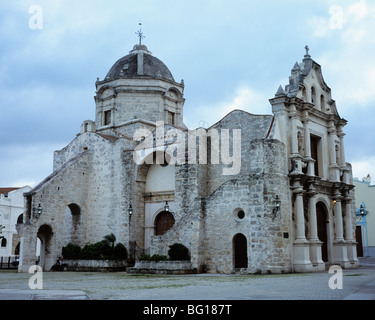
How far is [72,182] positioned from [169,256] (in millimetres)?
9737

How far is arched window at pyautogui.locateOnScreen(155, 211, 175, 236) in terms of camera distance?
27.2 m

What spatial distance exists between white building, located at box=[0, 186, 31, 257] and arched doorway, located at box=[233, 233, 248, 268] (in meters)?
31.8

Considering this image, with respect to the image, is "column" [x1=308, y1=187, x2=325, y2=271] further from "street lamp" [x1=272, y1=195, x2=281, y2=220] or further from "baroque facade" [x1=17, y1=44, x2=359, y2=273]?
"street lamp" [x1=272, y1=195, x2=281, y2=220]

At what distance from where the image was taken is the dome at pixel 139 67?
33.8 meters

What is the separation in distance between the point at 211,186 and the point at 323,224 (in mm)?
6718

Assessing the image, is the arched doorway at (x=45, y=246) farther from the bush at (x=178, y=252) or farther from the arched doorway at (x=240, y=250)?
the arched doorway at (x=240, y=250)

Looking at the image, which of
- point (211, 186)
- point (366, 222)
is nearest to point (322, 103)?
point (211, 186)

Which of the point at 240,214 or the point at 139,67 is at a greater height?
the point at 139,67

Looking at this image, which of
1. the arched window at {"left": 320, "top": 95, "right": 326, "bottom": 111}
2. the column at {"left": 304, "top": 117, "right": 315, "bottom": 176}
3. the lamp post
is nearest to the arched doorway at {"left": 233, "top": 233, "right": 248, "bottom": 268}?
the column at {"left": 304, "top": 117, "right": 315, "bottom": 176}

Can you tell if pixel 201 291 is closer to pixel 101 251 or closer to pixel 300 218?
pixel 300 218

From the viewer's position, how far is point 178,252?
21516 mm

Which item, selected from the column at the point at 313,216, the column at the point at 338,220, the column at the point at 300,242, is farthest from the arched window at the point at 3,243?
the column at the point at 300,242

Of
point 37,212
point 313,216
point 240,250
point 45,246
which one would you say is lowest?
point 240,250
